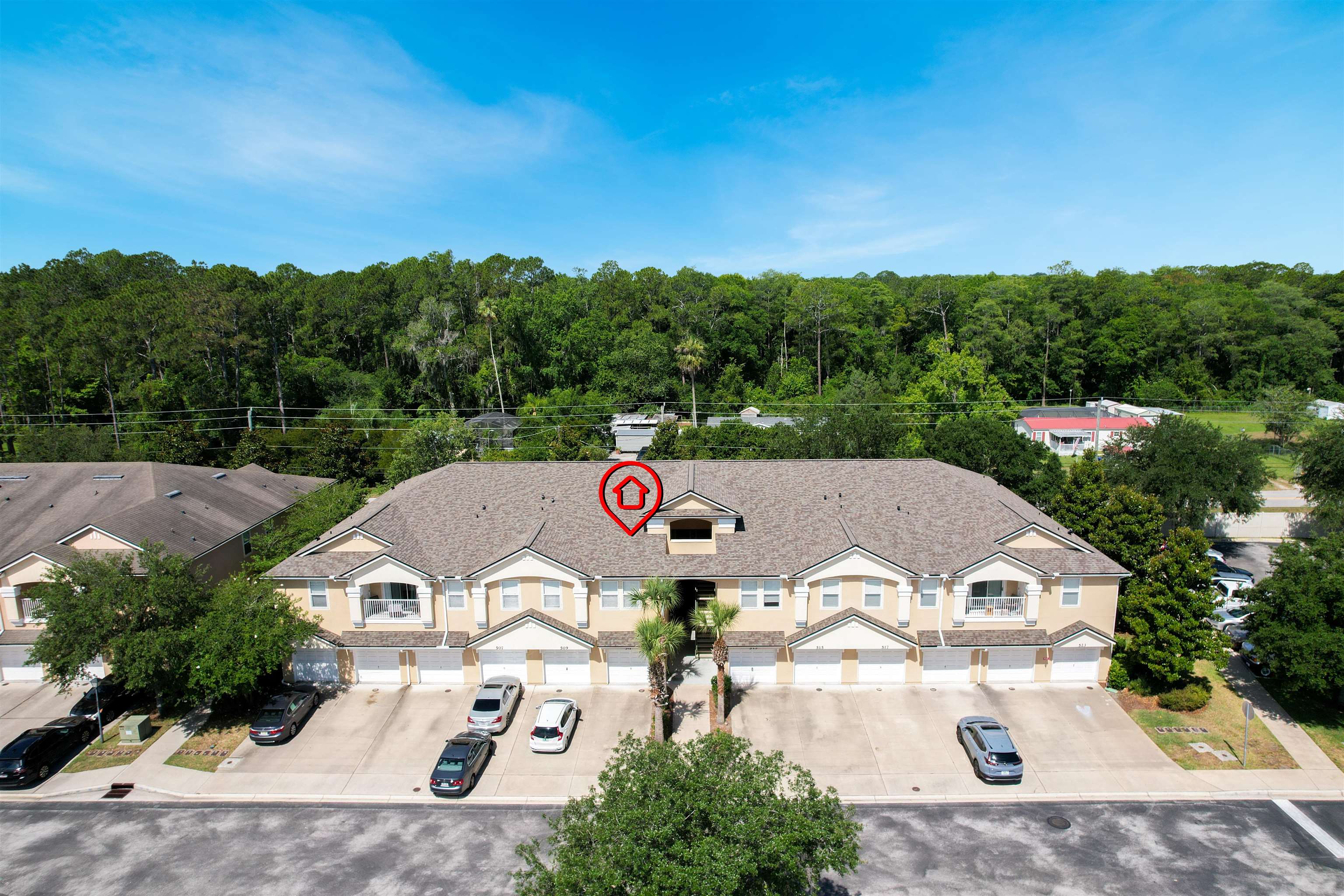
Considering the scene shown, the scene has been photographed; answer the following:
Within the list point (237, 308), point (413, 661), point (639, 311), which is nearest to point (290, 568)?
point (413, 661)

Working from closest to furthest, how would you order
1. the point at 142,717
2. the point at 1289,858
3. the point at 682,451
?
the point at 1289,858 < the point at 142,717 < the point at 682,451

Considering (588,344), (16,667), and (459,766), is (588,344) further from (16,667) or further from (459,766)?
(459,766)

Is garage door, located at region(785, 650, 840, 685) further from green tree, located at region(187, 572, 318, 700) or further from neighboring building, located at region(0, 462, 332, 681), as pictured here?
neighboring building, located at region(0, 462, 332, 681)

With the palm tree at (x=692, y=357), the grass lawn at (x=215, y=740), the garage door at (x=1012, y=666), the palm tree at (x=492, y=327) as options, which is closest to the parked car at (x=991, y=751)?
the garage door at (x=1012, y=666)

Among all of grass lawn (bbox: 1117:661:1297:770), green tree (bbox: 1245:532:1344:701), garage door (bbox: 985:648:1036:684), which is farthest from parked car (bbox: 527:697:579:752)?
green tree (bbox: 1245:532:1344:701)

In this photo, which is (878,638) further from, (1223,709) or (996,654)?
(1223,709)

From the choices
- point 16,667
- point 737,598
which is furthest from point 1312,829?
point 16,667

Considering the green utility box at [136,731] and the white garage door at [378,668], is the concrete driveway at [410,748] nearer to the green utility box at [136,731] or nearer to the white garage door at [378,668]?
the white garage door at [378,668]
